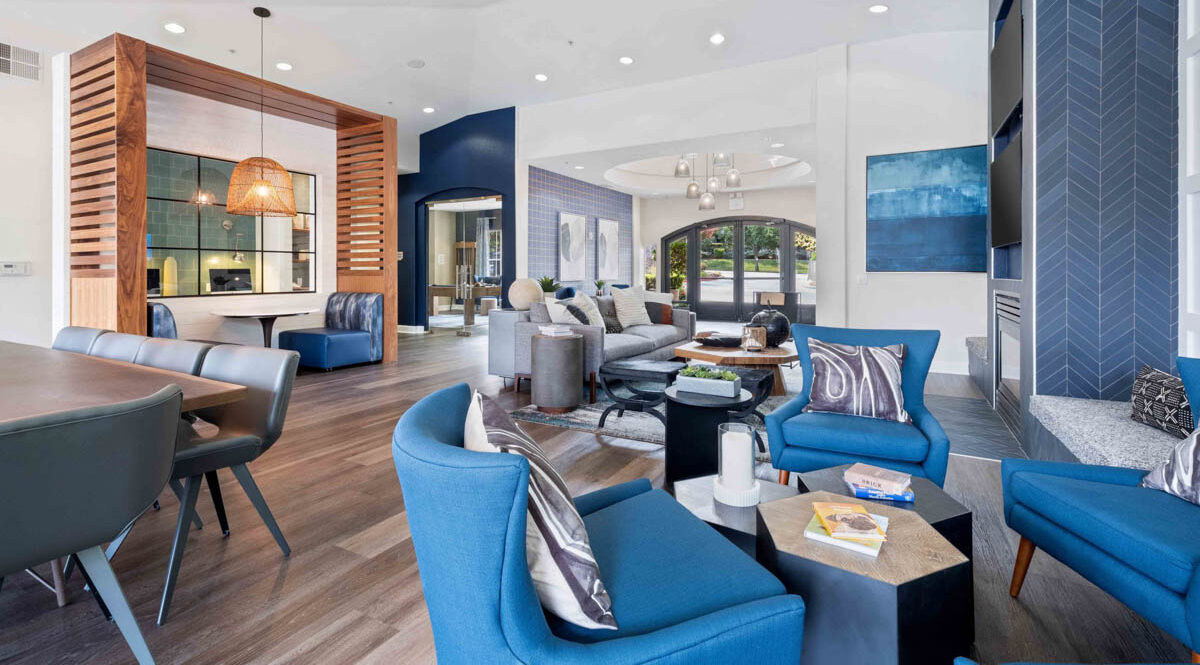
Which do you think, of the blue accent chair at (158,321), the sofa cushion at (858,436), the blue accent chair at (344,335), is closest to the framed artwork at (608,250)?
the blue accent chair at (344,335)

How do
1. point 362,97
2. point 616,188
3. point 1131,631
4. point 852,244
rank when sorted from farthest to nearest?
1. point 616,188
2. point 362,97
3. point 852,244
4. point 1131,631

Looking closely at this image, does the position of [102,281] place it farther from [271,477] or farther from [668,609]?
[668,609]

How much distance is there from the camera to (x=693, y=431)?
2.92 meters

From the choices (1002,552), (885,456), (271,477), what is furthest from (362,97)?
(1002,552)

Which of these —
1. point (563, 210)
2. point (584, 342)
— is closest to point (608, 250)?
point (563, 210)

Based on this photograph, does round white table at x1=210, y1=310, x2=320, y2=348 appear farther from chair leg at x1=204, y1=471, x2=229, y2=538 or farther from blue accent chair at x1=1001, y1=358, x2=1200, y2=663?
blue accent chair at x1=1001, y1=358, x2=1200, y2=663

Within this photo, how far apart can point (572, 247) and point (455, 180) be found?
2096 mm

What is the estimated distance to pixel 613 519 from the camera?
1526 mm

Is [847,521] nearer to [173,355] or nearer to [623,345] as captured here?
[173,355]

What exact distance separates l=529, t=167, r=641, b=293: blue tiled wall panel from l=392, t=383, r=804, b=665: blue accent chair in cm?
783

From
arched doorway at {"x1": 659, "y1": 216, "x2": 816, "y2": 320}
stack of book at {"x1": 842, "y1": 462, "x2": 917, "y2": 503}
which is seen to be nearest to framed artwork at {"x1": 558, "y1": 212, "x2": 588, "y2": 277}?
arched doorway at {"x1": 659, "y1": 216, "x2": 816, "y2": 320}

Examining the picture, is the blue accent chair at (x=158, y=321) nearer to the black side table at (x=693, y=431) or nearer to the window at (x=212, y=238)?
the window at (x=212, y=238)

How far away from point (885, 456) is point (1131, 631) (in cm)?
87

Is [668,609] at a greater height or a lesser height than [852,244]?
lesser
